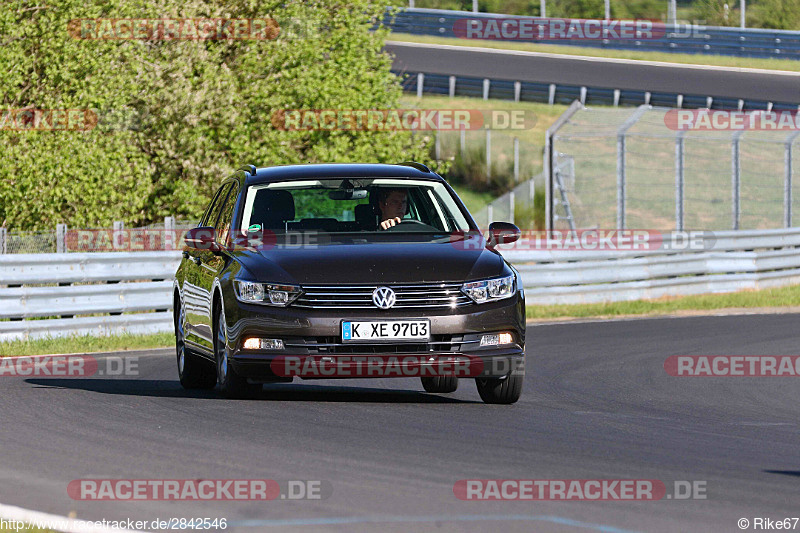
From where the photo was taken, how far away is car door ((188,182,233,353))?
1103 cm

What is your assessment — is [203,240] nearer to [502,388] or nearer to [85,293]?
[502,388]

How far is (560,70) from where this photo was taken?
1884 inches

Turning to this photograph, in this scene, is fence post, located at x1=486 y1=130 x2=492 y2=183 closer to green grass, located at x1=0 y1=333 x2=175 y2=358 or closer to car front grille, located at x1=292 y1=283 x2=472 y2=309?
green grass, located at x1=0 y1=333 x2=175 y2=358

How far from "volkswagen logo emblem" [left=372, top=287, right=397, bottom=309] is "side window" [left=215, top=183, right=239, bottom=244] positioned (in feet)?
5.75

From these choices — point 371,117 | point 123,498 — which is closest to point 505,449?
point 123,498

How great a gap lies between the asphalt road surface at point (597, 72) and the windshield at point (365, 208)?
32.0 m

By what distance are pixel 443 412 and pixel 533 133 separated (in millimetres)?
40777

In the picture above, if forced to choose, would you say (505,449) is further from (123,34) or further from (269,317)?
(123,34)

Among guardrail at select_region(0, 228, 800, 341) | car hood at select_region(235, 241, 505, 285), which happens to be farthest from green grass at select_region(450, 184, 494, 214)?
car hood at select_region(235, 241, 505, 285)

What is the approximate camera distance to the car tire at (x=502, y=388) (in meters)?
10.4

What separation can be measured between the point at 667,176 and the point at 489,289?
103 ft

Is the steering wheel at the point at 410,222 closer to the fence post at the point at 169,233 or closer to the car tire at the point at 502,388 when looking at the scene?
the car tire at the point at 502,388

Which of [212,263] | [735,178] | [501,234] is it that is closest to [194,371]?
[212,263]

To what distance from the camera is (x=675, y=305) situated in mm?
24250
